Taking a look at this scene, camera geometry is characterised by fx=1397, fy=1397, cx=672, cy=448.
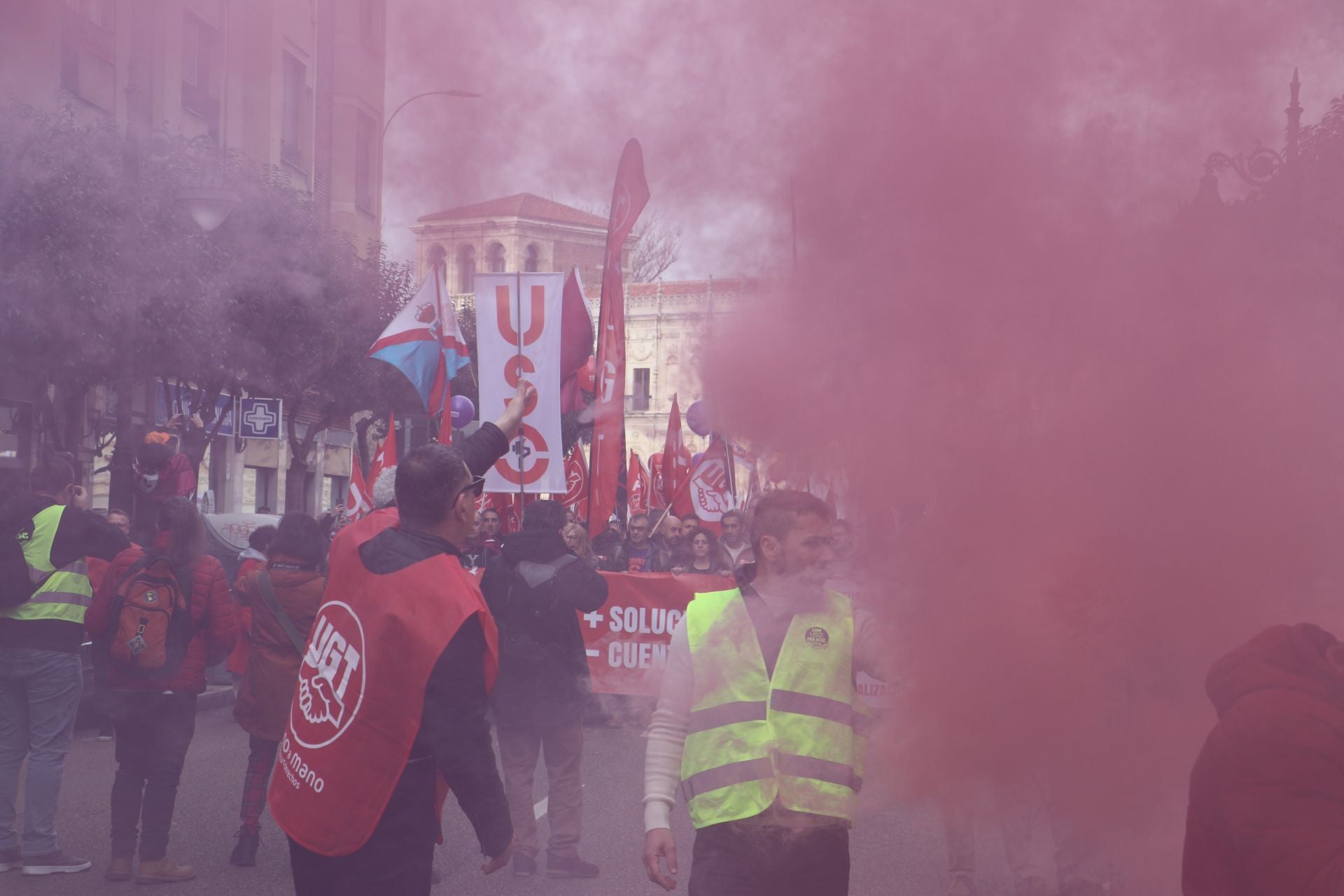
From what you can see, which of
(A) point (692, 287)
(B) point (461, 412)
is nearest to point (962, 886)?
(A) point (692, 287)

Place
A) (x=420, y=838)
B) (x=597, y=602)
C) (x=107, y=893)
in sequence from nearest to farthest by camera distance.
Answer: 1. (x=420, y=838)
2. (x=107, y=893)
3. (x=597, y=602)

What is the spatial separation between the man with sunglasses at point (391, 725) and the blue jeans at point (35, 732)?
12.2 feet

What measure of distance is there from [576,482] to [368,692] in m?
11.1

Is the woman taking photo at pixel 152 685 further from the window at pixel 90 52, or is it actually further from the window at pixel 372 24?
the window at pixel 90 52

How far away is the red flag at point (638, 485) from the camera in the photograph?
64.2 ft

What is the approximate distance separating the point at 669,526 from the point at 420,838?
1025 centimetres

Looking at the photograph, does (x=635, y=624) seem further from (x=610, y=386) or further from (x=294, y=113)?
(x=294, y=113)

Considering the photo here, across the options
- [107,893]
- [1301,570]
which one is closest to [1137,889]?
[1301,570]

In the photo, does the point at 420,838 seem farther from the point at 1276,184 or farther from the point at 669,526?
the point at 669,526

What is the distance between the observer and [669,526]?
13.7 m

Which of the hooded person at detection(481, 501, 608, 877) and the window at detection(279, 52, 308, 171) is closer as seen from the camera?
the hooded person at detection(481, 501, 608, 877)

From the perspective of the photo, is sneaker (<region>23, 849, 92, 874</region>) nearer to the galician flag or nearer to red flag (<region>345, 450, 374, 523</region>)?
the galician flag

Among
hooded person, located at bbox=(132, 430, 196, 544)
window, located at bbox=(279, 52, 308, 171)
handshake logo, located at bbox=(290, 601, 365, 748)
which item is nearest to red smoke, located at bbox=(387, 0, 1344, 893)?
handshake logo, located at bbox=(290, 601, 365, 748)

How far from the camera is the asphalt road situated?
6.59 meters
